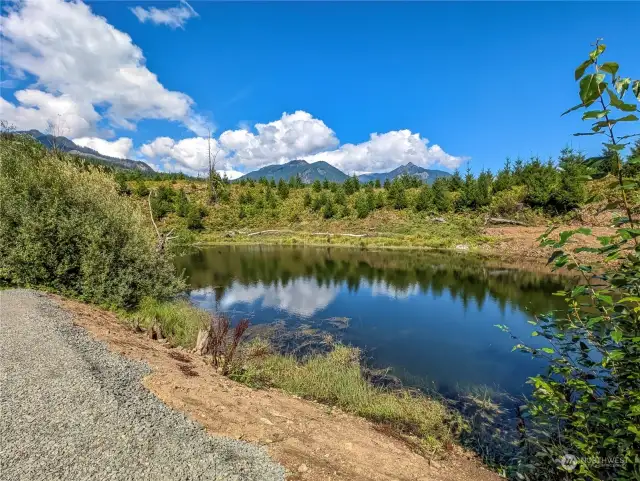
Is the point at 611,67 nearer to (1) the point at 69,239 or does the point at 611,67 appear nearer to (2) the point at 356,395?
(2) the point at 356,395

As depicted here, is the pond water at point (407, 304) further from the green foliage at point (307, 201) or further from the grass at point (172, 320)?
the green foliage at point (307, 201)

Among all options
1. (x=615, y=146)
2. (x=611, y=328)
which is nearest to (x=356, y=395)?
(x=611, y=328)

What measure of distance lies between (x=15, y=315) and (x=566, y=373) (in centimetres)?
1178

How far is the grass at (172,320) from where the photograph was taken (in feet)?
38.5

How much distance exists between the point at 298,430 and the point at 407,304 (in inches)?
572

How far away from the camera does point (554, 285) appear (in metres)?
24.0

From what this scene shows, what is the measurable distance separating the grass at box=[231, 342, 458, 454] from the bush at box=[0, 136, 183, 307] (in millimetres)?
6810

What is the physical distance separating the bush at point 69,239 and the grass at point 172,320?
3.15 ft

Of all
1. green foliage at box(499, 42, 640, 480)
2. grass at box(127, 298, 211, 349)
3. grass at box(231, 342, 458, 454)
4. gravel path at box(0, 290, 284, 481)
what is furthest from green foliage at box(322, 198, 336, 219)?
green foliage at box(499, 42, 640, 480)

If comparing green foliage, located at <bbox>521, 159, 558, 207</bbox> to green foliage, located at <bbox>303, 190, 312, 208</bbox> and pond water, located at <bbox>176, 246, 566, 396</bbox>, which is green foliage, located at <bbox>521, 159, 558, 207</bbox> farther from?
green foliage, located at <bbox>303, 190, 312, 208</bbox>

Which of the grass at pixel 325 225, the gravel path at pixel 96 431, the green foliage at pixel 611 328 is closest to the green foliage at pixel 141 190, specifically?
the grass at pixel 325 225

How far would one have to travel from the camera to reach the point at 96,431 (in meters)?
4.79

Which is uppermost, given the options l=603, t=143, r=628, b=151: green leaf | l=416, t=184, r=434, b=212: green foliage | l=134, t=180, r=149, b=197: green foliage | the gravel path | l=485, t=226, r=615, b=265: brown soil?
l=134, t=180, r=149, b=197: green foliage

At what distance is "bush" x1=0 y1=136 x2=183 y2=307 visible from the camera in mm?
13195
